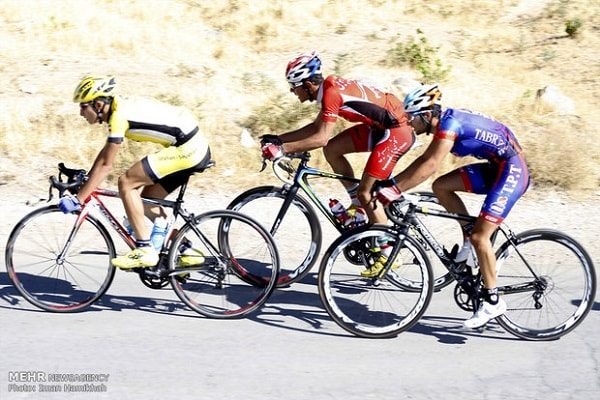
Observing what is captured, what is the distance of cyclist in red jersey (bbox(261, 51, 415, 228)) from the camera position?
783 cm

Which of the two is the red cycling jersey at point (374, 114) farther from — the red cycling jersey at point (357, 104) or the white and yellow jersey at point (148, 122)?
the white and yellow jersey at point (148, 122)

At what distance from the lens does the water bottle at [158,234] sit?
7312 mm

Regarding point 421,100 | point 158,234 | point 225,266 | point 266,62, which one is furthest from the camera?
point 266,62

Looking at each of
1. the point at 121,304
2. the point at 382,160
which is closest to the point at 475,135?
the point at 382,160

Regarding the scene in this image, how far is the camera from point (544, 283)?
721 centimetres

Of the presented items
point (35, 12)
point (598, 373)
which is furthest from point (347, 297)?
point (35, 12)

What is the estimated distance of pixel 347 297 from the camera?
7930 mm

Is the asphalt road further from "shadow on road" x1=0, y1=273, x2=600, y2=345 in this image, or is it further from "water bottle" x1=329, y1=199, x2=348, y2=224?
"water bottle" x1=329, y1=199, x2=348, y2=224

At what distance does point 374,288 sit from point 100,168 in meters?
2.66

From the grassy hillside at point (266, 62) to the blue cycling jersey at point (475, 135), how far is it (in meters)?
4.45

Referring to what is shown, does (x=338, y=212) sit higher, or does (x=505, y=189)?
(x=505, y=189)

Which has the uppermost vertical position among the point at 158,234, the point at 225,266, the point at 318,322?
the point at 158,234

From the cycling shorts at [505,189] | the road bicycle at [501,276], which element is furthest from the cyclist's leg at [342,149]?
the cycling shorts at [505,189]

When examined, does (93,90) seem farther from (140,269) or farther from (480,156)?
(480,156)
